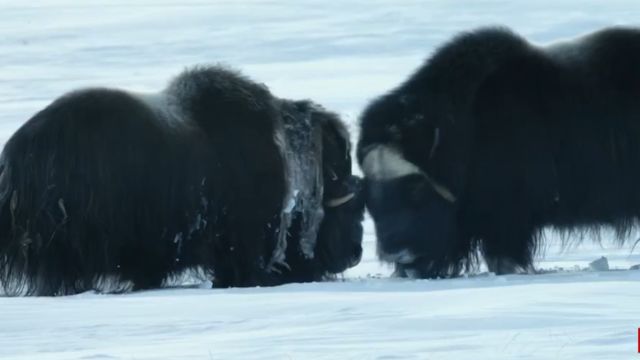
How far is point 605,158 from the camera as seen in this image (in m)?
7.32

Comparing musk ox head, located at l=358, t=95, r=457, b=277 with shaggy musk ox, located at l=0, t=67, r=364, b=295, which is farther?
musk ox head, located at l=358, t=95, r=457, b=277

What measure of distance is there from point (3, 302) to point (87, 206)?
38.6 inches

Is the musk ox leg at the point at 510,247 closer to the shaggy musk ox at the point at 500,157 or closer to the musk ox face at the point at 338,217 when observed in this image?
the shaggy musk ox at the point at 500,157

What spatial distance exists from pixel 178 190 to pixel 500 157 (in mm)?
1427

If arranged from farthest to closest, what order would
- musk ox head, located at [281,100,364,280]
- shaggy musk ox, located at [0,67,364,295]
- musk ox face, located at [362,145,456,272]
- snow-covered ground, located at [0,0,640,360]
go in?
1. musk ox head, located at [281,100,364,280]
2. musk ox face, located at [362,145,456,272]
3. shaggy musk ox, located at [0,67,364,295]
4. snow-covered ground, located at [0,0,640,360]

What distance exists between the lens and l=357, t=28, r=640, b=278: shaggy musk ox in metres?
7.25

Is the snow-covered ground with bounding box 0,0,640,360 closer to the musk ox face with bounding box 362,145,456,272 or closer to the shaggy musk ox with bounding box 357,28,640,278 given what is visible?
the musk ox face with bounding box 362,145,456,272

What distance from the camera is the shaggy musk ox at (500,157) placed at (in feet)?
23.8

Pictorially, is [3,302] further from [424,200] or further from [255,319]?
[424,200]

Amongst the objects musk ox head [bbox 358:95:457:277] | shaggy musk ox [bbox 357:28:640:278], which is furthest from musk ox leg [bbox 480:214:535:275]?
musk ox head [bbox 358:95:457:277]

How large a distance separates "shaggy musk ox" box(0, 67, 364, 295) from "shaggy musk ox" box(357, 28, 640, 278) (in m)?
0.35

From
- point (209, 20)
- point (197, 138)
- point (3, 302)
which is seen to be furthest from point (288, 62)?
point (3, 302)

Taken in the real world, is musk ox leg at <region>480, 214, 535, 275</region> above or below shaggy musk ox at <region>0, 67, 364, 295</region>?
below

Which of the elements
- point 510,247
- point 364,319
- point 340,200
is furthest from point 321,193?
point 364,319
